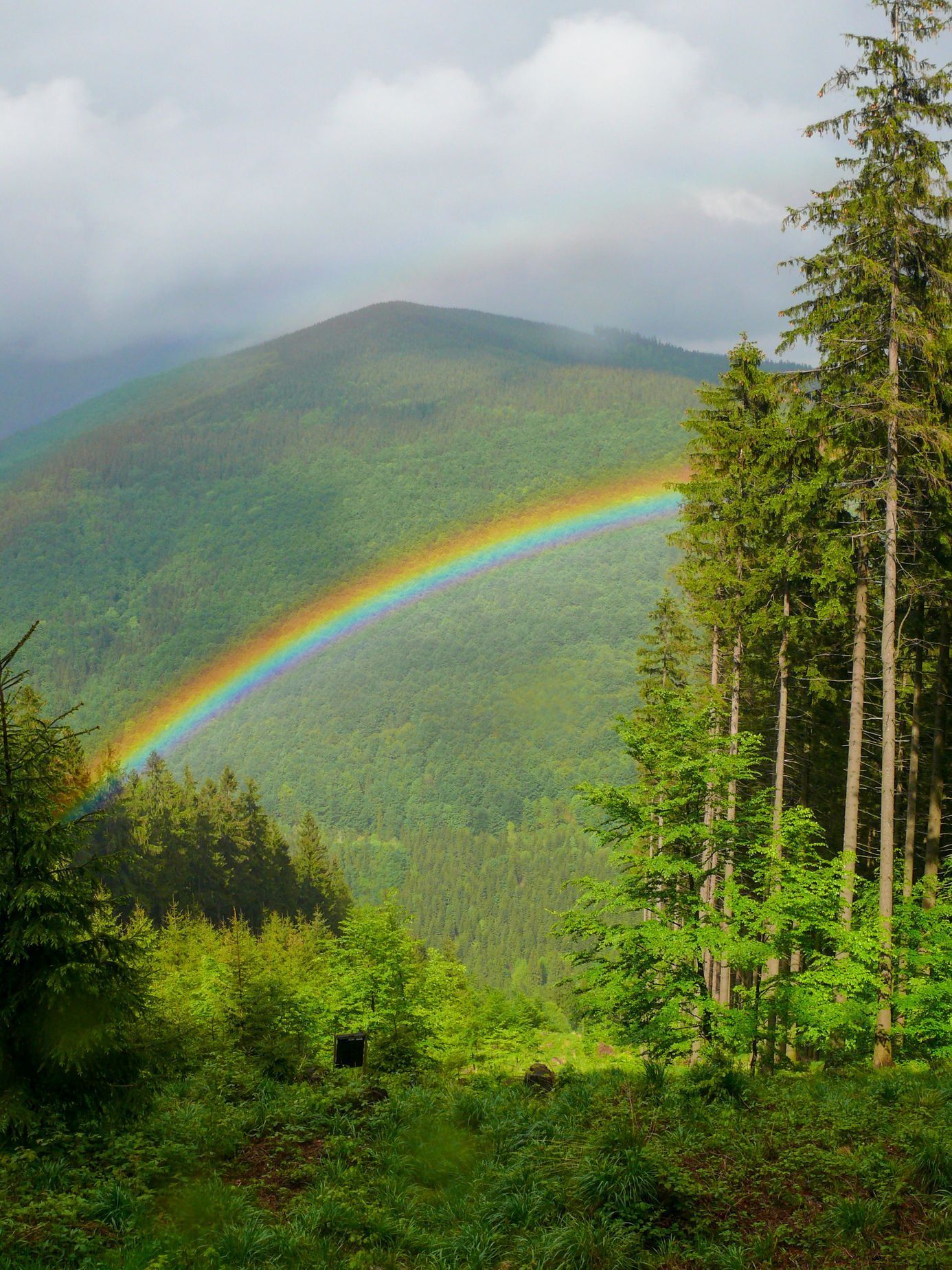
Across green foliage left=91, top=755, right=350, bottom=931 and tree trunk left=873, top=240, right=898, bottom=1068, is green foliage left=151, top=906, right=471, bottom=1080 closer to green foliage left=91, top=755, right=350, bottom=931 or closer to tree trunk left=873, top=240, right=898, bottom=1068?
tree trunk left=873, top=240, right=898, bottom=1068

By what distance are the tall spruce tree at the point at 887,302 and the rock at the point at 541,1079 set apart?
487 centimetres

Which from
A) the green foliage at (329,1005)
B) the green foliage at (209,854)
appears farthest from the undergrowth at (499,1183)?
the green foliage at (209,854)

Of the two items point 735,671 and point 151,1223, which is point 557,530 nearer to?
point 735,671

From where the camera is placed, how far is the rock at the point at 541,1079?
452 inches

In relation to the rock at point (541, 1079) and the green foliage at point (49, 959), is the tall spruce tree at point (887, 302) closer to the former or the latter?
the rock at point (541, 1079)

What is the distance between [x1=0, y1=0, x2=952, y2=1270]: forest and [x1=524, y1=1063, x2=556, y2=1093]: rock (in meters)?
0.06

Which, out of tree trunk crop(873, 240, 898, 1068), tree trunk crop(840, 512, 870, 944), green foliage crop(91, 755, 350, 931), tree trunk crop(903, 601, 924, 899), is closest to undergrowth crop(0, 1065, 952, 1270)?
tree trunk crop(873, 240, 898, 1068)

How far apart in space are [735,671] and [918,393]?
8391 millimetres

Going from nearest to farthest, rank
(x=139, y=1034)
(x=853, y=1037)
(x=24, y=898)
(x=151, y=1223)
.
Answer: (x=151, y=1223), (x=24, y=898), (x=139, y=1034), (x=853, y=1037)

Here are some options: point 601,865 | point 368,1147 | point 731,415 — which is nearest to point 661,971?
point 368,1147

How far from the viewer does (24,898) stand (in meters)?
7.72

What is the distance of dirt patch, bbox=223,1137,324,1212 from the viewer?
297 inches

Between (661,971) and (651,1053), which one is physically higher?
(661,971)

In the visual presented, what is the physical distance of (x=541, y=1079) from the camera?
38.3 feet
